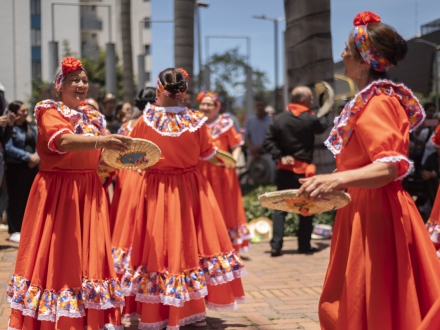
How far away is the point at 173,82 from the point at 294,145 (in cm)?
337

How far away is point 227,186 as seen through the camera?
27.0ft

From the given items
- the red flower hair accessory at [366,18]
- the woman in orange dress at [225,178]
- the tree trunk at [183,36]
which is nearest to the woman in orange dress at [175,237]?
the red flower hair accessory at [366,18]

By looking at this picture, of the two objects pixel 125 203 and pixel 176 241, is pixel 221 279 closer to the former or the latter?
pixel 176 241

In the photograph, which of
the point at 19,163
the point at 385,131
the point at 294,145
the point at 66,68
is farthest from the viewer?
the point at 19,163

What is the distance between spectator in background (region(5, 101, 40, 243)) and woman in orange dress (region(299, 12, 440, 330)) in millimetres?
6353

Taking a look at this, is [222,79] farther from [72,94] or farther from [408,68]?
[72,94]

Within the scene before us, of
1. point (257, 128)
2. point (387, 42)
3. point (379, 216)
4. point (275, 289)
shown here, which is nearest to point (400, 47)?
point (387, 42)

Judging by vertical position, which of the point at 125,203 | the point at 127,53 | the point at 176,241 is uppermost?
the point at 127,53

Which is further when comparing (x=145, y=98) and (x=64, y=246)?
(x=145, y=98)

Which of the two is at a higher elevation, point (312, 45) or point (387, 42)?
point (312, 45)

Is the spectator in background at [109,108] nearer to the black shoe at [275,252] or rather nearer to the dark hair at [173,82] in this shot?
the black shoe at [275,252]

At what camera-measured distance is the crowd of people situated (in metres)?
3.08

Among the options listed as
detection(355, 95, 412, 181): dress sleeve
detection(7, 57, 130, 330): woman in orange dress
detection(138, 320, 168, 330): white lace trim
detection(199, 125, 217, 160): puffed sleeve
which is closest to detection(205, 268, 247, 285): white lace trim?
detection(138, 320, 168, 330): white lace trim

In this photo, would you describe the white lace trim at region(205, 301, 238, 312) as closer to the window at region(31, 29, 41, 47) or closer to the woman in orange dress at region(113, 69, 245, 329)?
the woman in orange dress at region(113, 69, 245, 329)
